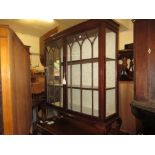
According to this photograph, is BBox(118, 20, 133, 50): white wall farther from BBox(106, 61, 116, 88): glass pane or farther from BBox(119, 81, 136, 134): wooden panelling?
BBox(106, 61, 116, 88): glass pane

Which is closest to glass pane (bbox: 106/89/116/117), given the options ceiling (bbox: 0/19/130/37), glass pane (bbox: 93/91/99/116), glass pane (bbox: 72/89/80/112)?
glass pane (bbox: 93/91/99/116)

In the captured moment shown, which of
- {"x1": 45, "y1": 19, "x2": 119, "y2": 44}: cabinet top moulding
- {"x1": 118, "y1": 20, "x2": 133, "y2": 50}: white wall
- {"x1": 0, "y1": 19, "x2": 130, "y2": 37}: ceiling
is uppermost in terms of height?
Result: {"x1": 0, "y1": 19, "x2": 130, "y2": 37}: ceiling

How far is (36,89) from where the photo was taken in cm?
259

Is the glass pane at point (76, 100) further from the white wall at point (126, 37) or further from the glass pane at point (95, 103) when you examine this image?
the white wall at point (126, 37)

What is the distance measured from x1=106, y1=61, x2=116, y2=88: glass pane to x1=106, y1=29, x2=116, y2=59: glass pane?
0.08 metres

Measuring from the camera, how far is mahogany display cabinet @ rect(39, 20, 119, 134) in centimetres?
127

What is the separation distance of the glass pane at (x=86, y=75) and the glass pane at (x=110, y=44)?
0.24 metres

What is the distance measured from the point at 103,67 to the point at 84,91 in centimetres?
42

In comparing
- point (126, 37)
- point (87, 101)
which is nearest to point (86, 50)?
point (87, 101)

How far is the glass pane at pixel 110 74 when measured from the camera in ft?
4.66

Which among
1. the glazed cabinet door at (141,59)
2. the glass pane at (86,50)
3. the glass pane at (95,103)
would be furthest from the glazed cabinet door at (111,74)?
the glazed cabinet door at (141,59)

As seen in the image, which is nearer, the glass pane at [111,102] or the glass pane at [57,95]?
the glass pane at [111,102]
